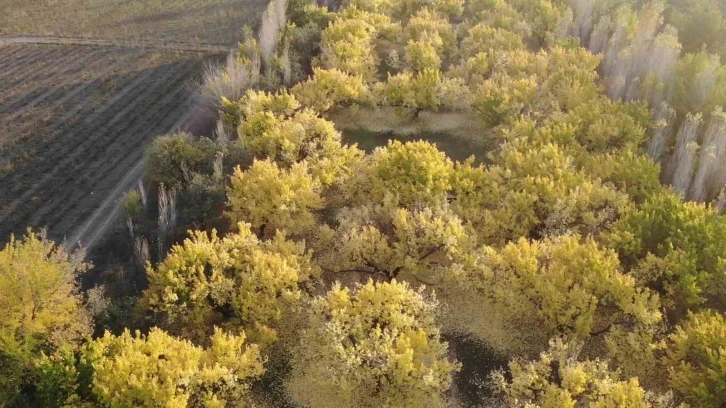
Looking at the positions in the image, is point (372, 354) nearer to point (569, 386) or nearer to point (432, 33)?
point (569, 386)

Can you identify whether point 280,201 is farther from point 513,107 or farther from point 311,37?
point 311,37

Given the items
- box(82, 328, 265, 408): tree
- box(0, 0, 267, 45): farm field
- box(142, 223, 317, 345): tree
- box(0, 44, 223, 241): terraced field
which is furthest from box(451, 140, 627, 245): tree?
box(0, 0, 267, 45): farm field

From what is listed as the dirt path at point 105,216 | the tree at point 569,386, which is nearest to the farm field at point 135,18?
the dirt path at point 105,216

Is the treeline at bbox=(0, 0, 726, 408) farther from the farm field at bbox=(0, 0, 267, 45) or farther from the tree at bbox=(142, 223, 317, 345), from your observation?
the farm field at bbox=(0, 0, 267, 45)

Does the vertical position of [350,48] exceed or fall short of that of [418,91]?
it exceeds it

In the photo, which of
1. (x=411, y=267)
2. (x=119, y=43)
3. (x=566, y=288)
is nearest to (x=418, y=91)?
(x=411, y=267)

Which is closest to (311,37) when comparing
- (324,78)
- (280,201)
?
(324,78)

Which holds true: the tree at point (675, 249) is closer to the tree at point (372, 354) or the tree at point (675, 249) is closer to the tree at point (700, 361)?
the tree at point (700, 361)
